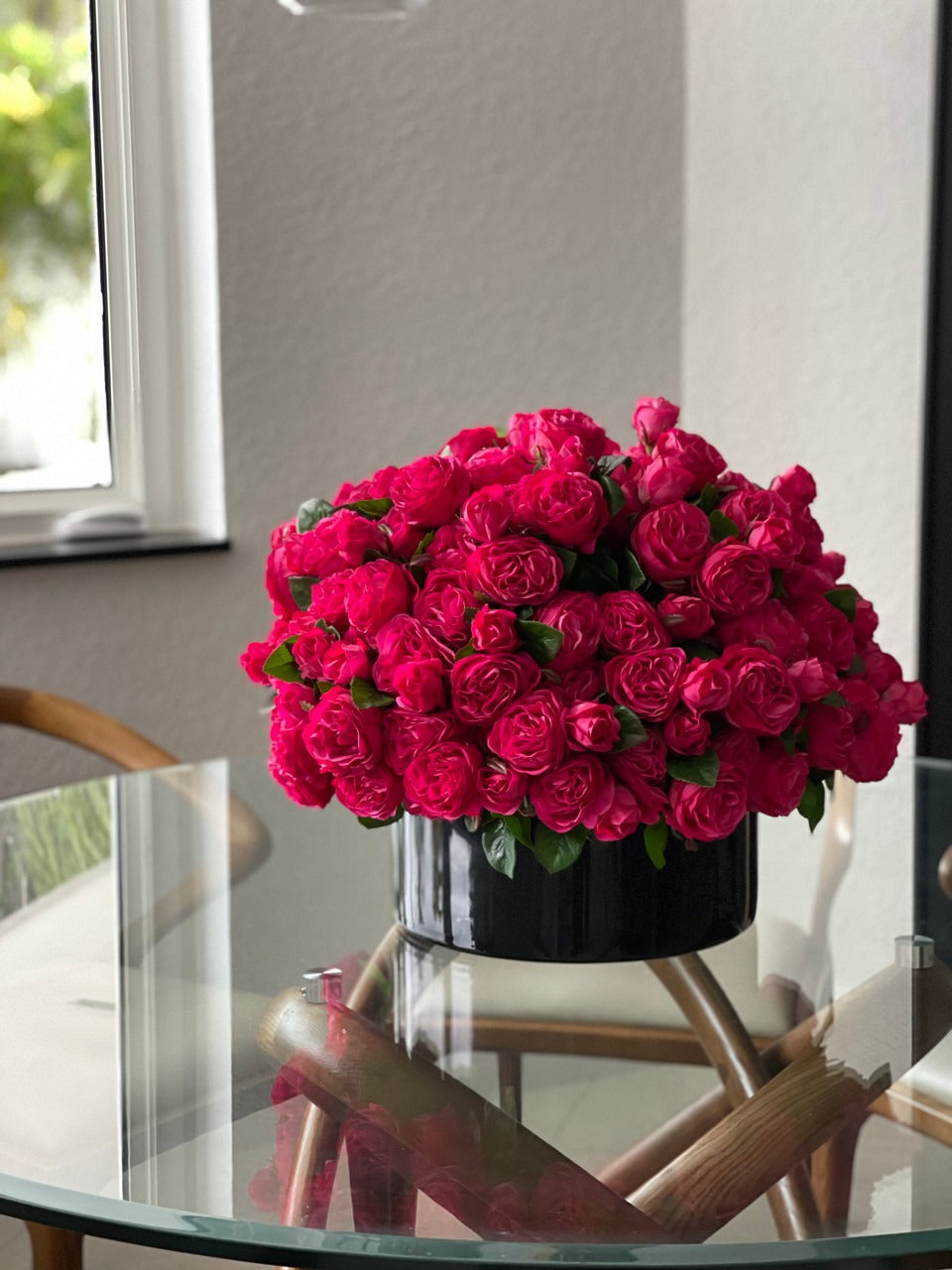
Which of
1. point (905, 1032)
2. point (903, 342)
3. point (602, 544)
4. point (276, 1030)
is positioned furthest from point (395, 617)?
point (903, 342)

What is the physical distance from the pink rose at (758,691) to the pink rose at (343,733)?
237 millimetres

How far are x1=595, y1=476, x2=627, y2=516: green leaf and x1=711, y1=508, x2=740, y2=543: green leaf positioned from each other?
64mm

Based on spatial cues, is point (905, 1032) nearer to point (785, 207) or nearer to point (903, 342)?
point (903, 342)

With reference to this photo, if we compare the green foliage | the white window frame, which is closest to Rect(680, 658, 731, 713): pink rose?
the white window frame

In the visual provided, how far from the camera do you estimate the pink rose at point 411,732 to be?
3.17 feet

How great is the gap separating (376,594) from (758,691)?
26cm

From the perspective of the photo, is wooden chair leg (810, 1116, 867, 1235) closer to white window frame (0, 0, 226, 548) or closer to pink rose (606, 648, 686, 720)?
pink rose (606, 648, 686, 720)

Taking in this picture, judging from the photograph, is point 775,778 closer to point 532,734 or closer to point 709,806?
point 709,806

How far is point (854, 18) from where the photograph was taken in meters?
2.56

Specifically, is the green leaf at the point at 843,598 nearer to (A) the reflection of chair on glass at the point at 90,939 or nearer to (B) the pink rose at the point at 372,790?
(B) the pink rose at the point at 372,790

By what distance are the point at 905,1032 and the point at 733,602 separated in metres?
0.35

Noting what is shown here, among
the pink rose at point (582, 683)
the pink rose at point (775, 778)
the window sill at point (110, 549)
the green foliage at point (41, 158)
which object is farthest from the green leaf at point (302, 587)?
the green foliage at point (41, 158)

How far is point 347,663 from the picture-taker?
994mm

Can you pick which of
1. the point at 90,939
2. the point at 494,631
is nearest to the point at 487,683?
the point at 494,631
